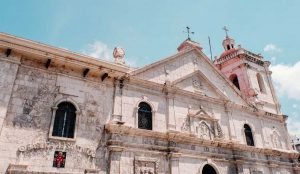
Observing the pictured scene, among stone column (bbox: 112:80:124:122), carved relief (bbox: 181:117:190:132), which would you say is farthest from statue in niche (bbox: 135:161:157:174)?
carved relief (bbox: 181:117:190:132)

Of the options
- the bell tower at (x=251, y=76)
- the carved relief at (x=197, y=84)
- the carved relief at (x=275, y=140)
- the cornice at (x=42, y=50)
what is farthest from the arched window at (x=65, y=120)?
the carved relief at (x=275, y=140)

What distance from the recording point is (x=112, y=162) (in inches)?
440

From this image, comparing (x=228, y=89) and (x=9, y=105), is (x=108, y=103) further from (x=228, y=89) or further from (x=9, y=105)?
(x=228, y=89)

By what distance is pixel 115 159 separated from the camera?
11.3 meters

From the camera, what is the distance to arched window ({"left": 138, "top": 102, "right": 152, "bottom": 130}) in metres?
13.1

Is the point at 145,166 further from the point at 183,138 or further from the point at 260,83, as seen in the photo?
the point at 260,83

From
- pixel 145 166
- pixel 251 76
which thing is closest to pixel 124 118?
pixel 145 166

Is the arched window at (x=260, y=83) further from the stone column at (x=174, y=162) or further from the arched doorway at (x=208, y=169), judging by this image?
the stone column at (x=174, y=162)

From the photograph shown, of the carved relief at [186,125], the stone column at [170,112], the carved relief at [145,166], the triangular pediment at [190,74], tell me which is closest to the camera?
the carved relief at [145,166]

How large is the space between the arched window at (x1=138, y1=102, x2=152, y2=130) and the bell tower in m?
8.84

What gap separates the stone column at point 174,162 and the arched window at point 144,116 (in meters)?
1.76

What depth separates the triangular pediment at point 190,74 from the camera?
1474 centimetres

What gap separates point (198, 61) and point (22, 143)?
1141cm

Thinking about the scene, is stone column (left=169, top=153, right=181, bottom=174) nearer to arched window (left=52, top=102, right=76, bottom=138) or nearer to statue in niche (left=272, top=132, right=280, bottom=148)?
arched window (left=52, top=102, right=76, bottom=138)
